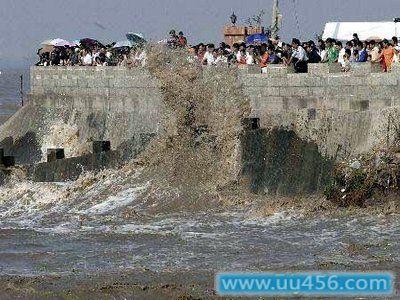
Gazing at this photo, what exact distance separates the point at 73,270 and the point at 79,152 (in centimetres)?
1286

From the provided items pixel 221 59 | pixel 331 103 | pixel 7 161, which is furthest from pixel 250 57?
pixel 7 161

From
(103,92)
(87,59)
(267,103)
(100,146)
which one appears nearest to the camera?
(267,103)

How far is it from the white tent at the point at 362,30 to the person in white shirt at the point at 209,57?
4.33 meters

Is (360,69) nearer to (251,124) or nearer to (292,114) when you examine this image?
(292,114)

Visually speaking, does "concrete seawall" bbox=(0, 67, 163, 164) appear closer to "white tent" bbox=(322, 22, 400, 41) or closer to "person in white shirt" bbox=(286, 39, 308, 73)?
"person in white shirt" bbox=(286, 39, 308, 73)

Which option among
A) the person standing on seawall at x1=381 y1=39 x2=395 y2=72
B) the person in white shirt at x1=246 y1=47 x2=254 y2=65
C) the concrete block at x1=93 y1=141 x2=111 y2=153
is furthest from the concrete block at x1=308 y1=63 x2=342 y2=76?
the concrete block at x1=93 y1=141 x2=111 y2=153

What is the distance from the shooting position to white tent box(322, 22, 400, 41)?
29.3 meters

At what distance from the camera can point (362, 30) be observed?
3006 cm

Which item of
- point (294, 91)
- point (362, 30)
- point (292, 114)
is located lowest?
point (292, 114)

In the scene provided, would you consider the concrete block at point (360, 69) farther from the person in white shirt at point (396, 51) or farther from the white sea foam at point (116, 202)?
the white sea foam at point (116, 202)

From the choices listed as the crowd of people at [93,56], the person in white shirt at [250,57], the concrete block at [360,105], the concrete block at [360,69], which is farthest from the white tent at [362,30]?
the concrete block at [360,105]

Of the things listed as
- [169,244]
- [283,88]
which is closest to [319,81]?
[283,88]

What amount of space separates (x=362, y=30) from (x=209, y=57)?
540cm

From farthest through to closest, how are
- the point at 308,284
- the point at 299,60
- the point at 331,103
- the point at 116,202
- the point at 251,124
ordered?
the point at 299,60, the point at 251,124, the point at 116,202, the point at 331,103, the point at 308,284
